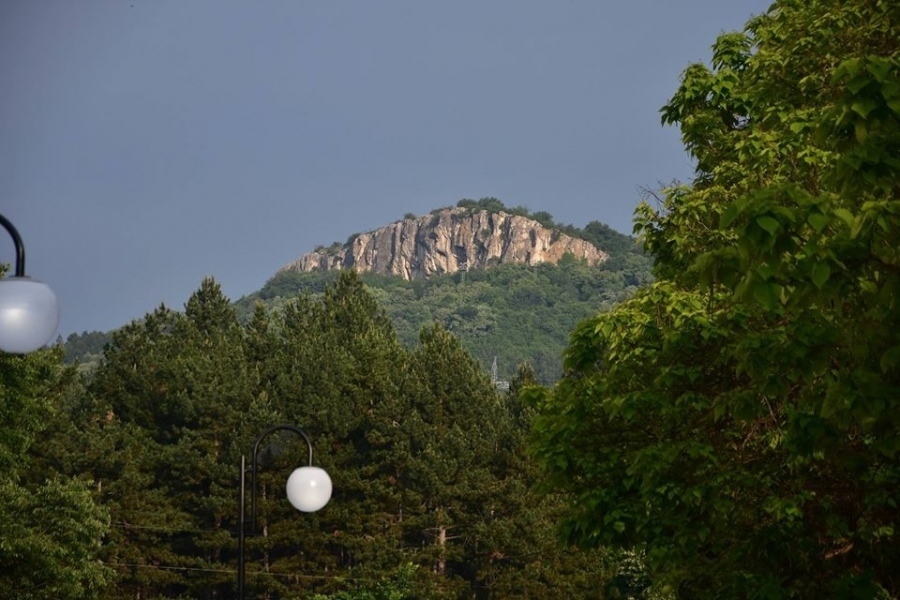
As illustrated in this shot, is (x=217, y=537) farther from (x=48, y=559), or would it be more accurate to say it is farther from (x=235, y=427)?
(x=48, y=559)

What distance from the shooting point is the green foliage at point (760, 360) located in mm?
8609

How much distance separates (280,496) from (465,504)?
28.3 ft

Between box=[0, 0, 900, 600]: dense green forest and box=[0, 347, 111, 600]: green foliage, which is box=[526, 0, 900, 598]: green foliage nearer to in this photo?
box=[0, 0, 900, 600]: dense green forest

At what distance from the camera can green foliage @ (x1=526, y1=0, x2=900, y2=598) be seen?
861 centimetres

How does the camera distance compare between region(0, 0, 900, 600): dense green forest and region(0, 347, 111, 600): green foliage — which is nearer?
region(0, 0, 900, 600): dense green forest

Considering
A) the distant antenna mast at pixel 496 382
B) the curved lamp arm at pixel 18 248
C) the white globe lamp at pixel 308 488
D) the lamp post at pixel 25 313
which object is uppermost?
the distant antenna mast at pixel 496 382

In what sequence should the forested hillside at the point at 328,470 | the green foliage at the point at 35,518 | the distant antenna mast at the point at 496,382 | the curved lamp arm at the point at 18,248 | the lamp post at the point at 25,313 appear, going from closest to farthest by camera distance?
the lamp post at the point at 25,313, the curved lamp arm at the point at 18,248, the green foliage at the point at 35,518, the forested hillside at the point at 328,470, the distant antenna mast at the point at 496,382

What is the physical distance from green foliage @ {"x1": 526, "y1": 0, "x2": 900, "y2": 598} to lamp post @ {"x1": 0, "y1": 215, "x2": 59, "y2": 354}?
4.24 meters

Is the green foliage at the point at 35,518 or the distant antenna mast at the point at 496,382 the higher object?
the distant antenna mast at the point at 496,382

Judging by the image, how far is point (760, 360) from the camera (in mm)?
10586

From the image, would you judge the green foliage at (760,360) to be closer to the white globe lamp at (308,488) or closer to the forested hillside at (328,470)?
the white globe lamp at (308,488)

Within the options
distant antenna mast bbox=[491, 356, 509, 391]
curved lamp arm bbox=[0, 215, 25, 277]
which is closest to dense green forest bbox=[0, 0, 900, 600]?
curved lamp arm bbox=[0, 215, 25, 277]

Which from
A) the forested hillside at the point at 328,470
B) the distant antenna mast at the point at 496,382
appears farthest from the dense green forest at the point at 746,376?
the distant antenna mast at the point at 496,382

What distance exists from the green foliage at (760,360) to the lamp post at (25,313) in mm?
4240
